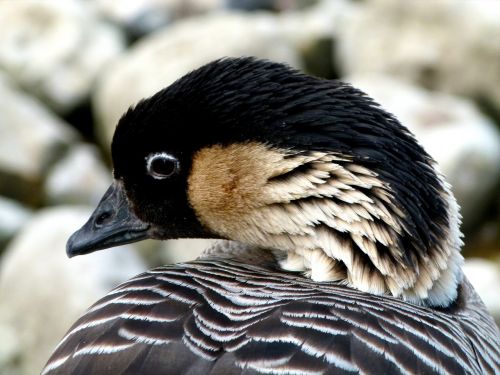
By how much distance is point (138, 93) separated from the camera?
43.8 ft

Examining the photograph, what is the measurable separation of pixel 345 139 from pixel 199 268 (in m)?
0.77

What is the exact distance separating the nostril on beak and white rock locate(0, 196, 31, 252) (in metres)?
7.28

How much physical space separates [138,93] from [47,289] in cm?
520

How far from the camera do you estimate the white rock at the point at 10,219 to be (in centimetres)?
1120

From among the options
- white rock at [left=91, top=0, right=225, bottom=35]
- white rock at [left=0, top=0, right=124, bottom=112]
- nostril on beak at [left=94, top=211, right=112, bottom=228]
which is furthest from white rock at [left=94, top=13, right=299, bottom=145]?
nostril on beak at [left=94, top=211, right=112, bottom=228]

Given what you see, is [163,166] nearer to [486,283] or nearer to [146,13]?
[486,283]

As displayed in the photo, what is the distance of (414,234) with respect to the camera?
367 cm

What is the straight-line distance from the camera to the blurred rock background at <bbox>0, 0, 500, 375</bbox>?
8.84 meters

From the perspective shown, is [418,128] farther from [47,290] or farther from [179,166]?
[179,166]

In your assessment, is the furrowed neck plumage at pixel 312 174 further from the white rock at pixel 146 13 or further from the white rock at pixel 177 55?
the white rock at pixel 146 13

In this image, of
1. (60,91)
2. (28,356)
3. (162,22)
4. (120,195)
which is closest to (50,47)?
(60,91)

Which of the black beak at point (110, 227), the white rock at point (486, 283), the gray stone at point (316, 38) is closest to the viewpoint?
the black beak at point (110, 227)

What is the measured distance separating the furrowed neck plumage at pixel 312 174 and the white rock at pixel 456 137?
7.25 metres

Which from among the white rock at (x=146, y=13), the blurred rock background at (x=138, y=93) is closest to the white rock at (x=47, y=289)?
the blurred rock background at (x=138, y=93)
